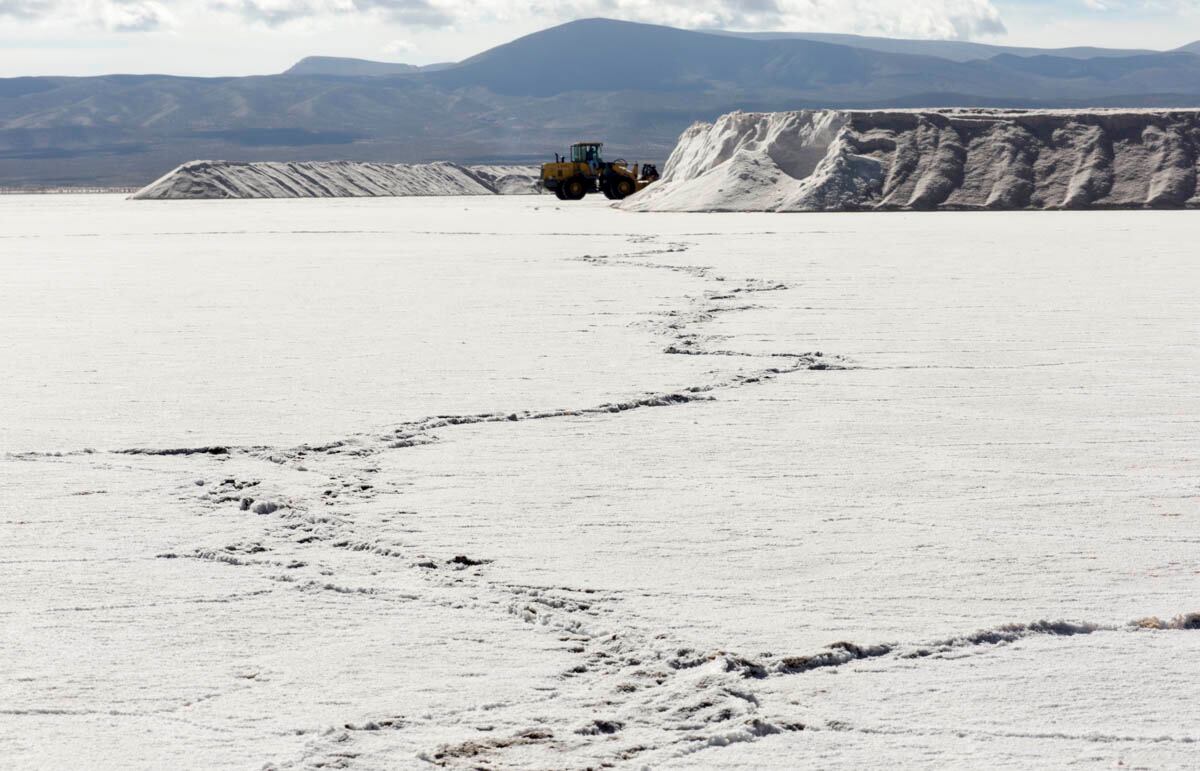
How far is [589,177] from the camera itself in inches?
1635

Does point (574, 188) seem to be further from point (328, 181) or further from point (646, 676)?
point (646, 676)

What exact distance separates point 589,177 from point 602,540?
37.4 metres

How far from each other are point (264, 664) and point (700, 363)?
543 cm

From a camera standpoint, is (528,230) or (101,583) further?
(528,230)

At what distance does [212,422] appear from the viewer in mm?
6867

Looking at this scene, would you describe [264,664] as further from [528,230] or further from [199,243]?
[528,230]

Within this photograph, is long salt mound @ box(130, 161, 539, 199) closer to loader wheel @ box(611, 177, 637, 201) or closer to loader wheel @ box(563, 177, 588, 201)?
loader wheel @ box(563, 177, 588, 201)

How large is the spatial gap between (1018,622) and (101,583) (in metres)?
2.61

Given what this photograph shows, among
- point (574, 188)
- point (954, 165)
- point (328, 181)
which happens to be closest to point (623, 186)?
point (574, 188)

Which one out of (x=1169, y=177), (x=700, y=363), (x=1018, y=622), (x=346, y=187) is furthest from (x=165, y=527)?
(x=346, y=187)

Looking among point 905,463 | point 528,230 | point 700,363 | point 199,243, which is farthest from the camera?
point 528,230

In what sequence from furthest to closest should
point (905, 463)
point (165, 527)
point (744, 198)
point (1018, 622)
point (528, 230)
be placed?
1. point (744, 198)
2. point (528, 230)
3. point (905, 463)
4. point (165, 527)
5. point (1018, 622)

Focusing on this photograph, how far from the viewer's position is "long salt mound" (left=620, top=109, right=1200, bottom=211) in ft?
111

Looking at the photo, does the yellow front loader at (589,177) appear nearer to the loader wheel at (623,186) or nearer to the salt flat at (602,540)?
the loader wheel at (623,186)
